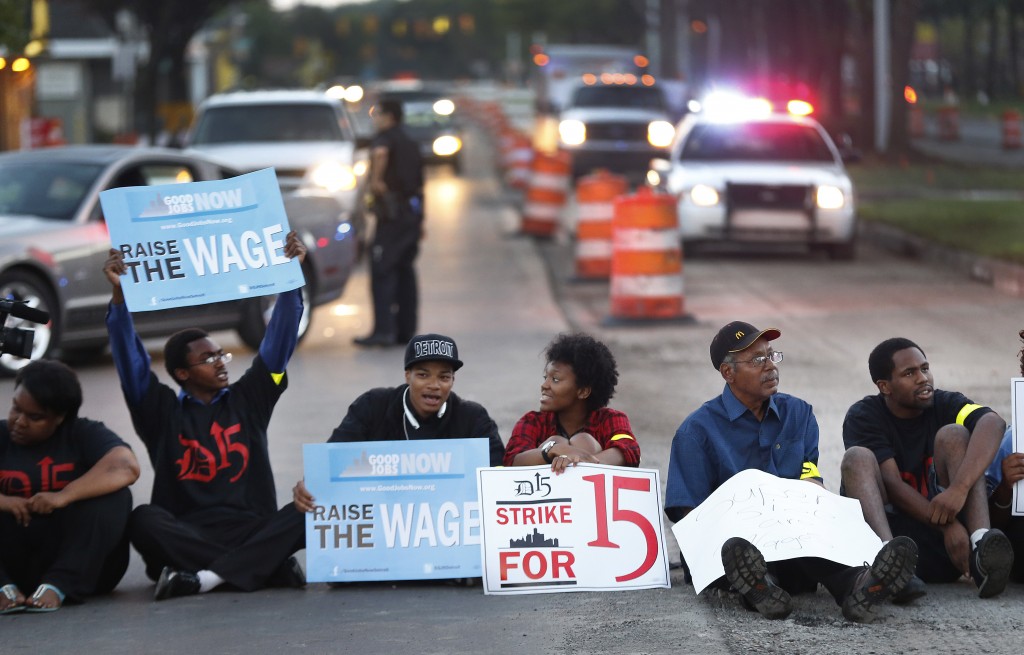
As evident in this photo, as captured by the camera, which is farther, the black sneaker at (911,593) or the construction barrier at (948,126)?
the construction barrier at (948,126)

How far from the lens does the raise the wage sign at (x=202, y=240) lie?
7.17 meters

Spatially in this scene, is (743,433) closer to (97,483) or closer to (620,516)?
(620,516)

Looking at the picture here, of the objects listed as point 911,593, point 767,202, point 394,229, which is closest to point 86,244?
point 394,229

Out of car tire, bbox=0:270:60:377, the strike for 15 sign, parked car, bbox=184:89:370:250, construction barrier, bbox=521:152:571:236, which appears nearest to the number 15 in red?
the strike for 15 sign

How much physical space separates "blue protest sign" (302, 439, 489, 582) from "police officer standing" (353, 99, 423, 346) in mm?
6644

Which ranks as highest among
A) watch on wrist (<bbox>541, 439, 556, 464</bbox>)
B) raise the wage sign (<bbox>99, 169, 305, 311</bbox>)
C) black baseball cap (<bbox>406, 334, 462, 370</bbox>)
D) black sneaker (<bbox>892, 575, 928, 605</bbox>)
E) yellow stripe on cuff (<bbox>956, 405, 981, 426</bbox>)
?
raise the wage sign (<bbox>99, 169, 305, 311</bbox>)

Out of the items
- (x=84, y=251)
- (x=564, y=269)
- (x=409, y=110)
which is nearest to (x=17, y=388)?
(x=84, y=251)

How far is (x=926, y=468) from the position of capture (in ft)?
22.1

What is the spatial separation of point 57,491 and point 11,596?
0.45m

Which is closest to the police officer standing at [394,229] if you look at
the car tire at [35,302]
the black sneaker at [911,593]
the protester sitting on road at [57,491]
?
the car tire at [35,302]

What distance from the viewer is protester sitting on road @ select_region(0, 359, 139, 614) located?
21.4 ft

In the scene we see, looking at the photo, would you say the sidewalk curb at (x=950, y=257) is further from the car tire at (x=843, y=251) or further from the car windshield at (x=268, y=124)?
the car windshield at (x=268, y=124)

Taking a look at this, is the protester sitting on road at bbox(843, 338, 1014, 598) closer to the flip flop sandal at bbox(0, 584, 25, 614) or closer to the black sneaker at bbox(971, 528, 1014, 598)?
the black sneaker at bbox(971, 528, 1014, 598)

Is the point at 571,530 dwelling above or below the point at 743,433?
below
